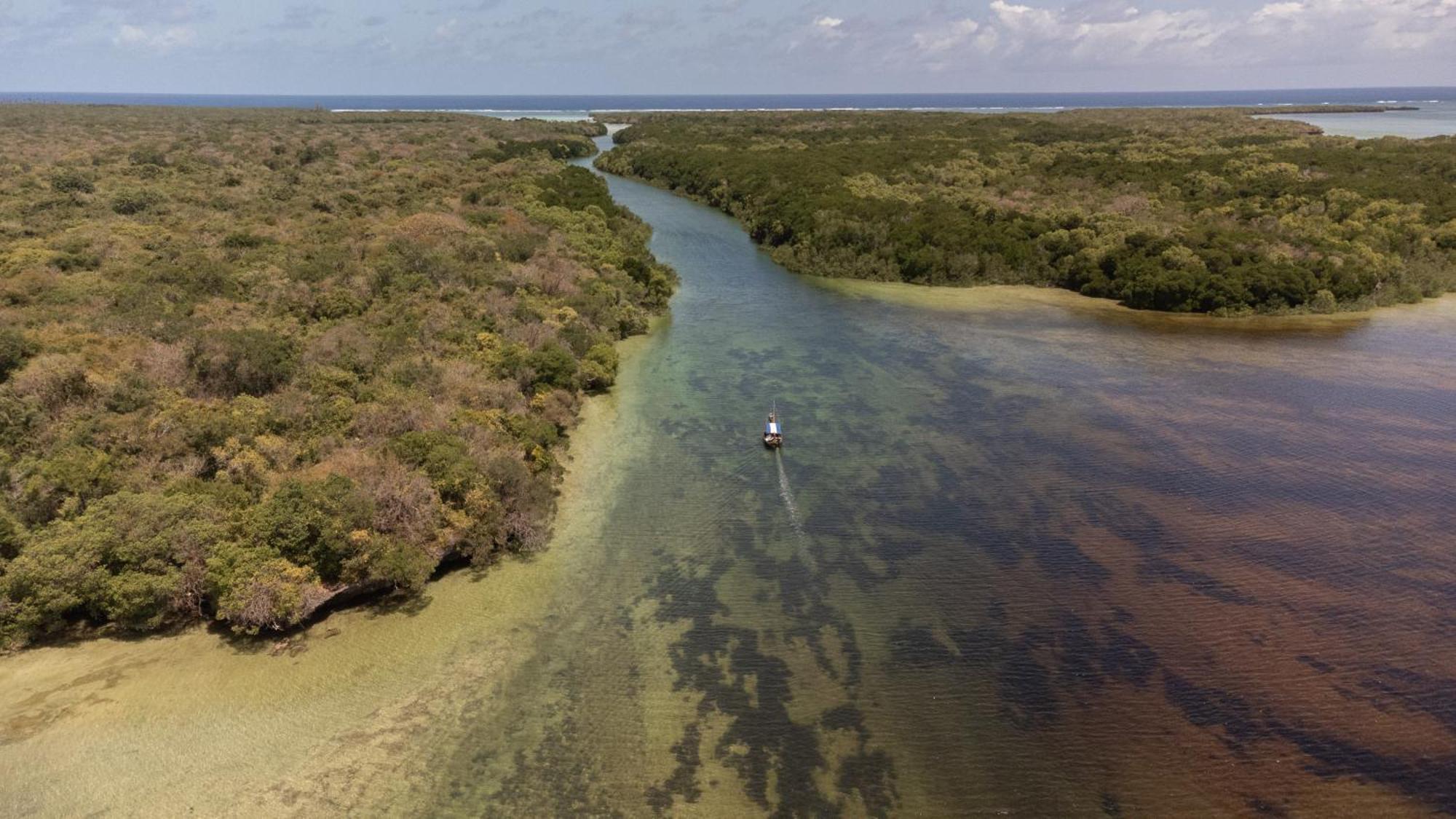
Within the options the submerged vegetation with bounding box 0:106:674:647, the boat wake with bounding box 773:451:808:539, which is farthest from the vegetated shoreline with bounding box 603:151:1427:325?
the boat wake with bounding box 773:451:808:539

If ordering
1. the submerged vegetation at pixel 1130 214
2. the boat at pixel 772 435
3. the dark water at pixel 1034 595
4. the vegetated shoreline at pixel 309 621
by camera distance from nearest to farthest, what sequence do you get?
the dark water at pixel 1034 595 → the vegetated shoreline at pixel 309 621 → the boat at pixel 772 435 → the submerged vegetation at pixel 1130 214

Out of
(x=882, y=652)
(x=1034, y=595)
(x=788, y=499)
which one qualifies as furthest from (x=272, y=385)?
(x=1034, y=595)

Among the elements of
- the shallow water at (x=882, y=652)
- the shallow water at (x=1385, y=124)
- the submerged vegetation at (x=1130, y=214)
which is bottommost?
the shallow water at (x=882, y=652)

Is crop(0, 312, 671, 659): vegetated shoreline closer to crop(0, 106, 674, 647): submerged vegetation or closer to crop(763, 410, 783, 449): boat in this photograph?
crop(0, 106, 674, 647): submerged vegetation

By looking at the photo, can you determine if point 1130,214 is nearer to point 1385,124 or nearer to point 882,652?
point 882,652

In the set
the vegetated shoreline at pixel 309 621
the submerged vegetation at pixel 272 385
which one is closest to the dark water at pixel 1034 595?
the vegetated shoreline at pixel 309 621

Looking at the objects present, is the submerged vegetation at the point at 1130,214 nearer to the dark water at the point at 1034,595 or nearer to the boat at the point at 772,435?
the dark water at the point at 1034,595

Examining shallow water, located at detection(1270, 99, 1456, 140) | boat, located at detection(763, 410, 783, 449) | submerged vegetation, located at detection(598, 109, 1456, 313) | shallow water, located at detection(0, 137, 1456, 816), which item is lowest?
shallow water, located at detection(0, 137, 1456, 816)
